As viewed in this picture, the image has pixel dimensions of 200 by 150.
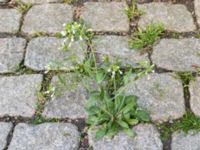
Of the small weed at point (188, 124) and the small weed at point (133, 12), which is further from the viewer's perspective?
the small weed at point (133, 12)

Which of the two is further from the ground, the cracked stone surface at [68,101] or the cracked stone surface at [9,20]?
the cracked stone surface at [9,20]

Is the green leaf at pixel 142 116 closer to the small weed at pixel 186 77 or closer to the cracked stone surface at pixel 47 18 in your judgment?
the small weed at pixel 186 77

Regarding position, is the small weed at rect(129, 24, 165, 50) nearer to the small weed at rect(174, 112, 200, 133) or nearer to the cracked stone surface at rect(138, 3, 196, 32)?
the cracked stone surface at rect(138, 3, 196, 32)

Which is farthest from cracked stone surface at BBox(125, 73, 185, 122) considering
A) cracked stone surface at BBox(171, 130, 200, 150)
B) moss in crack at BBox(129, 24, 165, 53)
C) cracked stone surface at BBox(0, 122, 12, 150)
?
cracked stone surface at BBox(0, 122, 12, 150)

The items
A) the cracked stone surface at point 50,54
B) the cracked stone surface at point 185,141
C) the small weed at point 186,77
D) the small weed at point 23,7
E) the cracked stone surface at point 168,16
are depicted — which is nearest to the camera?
the cracked stone surface at point 185,141

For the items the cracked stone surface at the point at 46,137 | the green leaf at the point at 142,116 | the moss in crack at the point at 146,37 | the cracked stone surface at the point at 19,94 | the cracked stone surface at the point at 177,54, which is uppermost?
the moss in crack at the point at 146,37

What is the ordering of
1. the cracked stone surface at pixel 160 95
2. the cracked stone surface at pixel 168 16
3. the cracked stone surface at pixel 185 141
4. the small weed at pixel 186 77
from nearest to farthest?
1. the cracked stone surface at pixel 185 141
2. the cracked stone surface at pixel 160 95
3. the small weed at pixel 186 77
4. the cracked stone surface at pixel 168 16

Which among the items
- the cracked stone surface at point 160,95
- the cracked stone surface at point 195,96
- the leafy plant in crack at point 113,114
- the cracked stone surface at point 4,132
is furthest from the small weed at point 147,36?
the cracked stone surface at point 4,132

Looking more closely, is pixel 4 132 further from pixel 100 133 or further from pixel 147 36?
pixel 147 36
